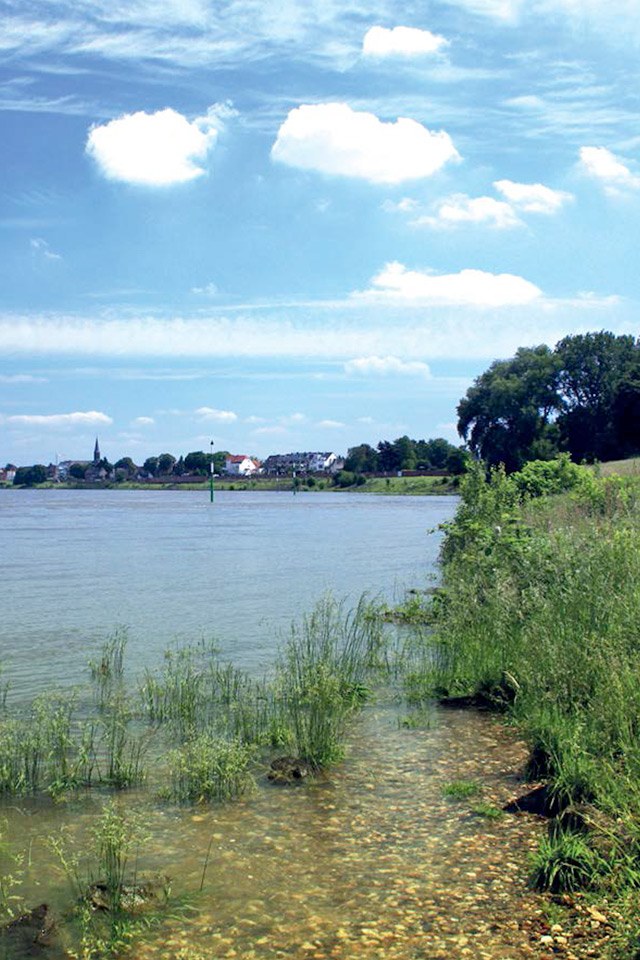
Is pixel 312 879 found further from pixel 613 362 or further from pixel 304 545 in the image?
pixel 613 362

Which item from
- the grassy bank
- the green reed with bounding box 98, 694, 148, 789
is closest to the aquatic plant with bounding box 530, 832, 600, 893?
the grassy bank

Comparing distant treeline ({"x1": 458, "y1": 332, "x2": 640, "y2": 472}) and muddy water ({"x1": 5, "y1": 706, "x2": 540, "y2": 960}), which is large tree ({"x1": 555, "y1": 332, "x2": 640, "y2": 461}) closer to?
distant treeline ({"x1": 458, "y1": 332, "x2": 640, "y2": 472})

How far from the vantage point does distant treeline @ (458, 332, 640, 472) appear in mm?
98000

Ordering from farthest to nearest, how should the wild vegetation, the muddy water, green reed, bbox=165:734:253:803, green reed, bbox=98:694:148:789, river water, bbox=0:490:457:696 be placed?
river water, bbox=0:490:457:696, green reed, bbox=98:694:148:789, green reed, bbox=165:734:253:803, the wild vegetation, the muddy water

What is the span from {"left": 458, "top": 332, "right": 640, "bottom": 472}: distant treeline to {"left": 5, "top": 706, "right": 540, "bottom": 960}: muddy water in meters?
86.3

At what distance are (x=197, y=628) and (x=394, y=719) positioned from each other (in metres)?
8.58

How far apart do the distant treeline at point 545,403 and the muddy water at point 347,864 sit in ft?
283

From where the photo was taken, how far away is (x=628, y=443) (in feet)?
275

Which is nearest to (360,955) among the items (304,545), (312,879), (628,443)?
(312,879)

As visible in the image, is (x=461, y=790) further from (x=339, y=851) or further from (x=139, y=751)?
(x=139, y=751)

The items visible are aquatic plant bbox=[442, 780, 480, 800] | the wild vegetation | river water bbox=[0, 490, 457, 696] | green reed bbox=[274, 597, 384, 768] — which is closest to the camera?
the wild vegetation

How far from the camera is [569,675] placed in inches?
368

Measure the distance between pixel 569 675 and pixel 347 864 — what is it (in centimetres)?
302

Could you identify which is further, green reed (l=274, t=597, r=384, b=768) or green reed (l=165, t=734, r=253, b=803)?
green reed (l=274, t=597, r=384, b=768)
